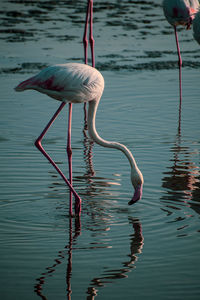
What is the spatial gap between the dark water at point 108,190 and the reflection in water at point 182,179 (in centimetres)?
1

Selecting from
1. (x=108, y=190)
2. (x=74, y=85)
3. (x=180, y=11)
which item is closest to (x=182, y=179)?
(x=108, y=190)

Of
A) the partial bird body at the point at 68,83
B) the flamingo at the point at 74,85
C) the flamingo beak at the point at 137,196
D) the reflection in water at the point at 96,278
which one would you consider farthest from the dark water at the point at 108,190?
the partial bird body at the point at 68,83

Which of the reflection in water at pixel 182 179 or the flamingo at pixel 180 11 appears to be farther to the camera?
the flamingo at pixel 180 11

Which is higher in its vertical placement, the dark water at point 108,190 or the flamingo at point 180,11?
the flamingo at point 180,11

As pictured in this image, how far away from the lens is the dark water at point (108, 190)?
446 centimetres

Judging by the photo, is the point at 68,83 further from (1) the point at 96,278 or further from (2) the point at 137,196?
(1) the point at 96,278

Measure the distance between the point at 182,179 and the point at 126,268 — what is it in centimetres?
242

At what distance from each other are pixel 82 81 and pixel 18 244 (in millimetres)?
1681

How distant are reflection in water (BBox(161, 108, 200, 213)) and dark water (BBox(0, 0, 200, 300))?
0.5 inches

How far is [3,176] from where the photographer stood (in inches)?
267

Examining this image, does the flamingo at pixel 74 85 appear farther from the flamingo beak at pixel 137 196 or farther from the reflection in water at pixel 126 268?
the reflection in water at pixel 126 268

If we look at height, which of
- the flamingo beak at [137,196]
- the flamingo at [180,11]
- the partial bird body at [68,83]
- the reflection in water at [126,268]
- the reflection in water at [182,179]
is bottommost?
the reflection in water at [182,179]

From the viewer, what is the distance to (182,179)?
6875 millimetres

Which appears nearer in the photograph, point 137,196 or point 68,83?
point 137,196
